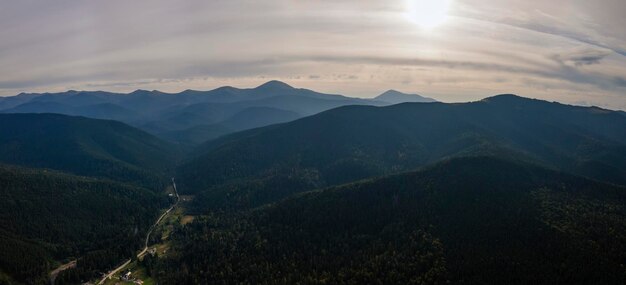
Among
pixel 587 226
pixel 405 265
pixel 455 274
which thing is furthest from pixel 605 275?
pixel 405 265

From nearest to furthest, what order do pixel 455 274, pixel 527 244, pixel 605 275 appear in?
pixel 605 275 < pixel 455 274 < pixel 527 244

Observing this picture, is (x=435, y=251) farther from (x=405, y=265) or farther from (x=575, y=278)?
(x=575, y=278)

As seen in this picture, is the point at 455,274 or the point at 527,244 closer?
the point at 455,274

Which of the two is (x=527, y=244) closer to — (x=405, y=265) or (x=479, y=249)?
(x=479, y=249)

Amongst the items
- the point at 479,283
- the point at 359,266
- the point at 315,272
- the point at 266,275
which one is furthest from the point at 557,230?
the point at 266,275

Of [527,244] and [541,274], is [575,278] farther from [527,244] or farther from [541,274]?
[527,244]

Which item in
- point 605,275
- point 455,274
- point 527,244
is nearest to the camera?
point 605,275

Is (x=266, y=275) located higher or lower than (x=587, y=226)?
lower

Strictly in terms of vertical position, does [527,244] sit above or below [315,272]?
above

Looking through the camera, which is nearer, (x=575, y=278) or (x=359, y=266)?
(x=575, y=278)
